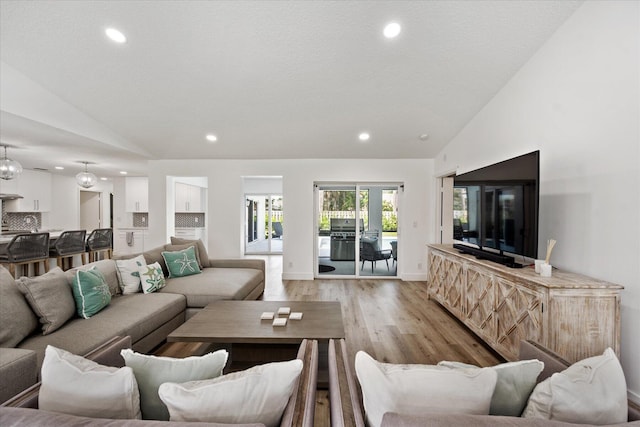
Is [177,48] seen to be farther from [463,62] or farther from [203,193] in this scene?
[203,193]

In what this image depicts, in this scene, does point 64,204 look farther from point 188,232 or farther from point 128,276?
point 128,276

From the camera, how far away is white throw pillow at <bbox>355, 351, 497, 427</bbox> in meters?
0.91

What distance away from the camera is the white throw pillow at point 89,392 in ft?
3.05

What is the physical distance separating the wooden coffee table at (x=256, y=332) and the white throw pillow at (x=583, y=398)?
4.93 feet

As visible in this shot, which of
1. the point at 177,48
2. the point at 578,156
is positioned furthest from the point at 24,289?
the point at 578,156

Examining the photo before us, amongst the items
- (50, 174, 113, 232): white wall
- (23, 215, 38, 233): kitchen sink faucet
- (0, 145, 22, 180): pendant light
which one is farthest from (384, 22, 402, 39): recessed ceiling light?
(50, 174, 113, 232): white wall

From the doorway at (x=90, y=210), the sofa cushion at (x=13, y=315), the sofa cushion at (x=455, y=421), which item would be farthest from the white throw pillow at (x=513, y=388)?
the doorway at (x=90, y=210)

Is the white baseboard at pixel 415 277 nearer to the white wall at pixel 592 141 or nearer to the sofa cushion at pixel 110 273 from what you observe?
the white wall at pixel 592 141

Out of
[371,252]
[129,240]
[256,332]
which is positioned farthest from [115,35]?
[129,240]

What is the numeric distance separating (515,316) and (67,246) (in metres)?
6.88

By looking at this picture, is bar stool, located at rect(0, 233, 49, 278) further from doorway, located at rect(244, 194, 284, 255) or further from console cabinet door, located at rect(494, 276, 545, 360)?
console cabinet door, located at rect(494, 276, 545, 360)

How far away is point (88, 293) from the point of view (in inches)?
99.6

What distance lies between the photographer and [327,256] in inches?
251

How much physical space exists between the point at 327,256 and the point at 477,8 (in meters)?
4.75
